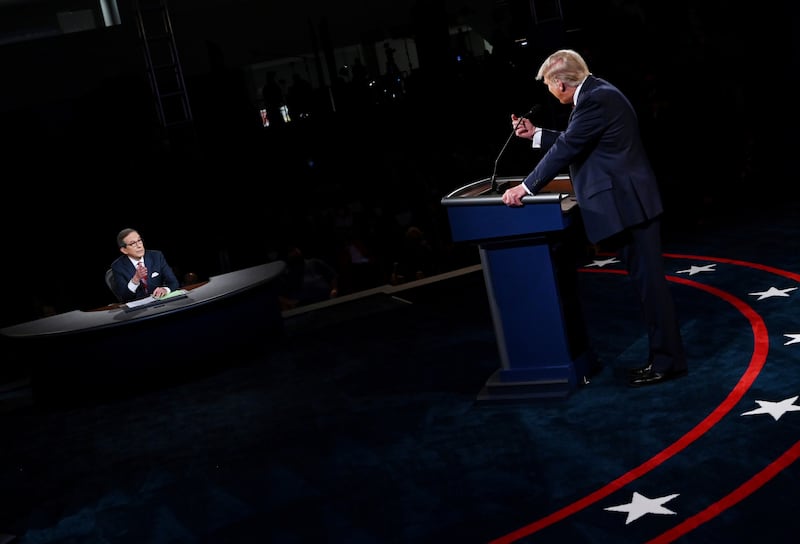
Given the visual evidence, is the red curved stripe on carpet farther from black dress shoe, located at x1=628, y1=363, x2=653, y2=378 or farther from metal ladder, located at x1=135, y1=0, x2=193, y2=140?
metal ladder, located at x1=135, y1=0, x2=193, y2=140

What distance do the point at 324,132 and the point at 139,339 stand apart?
16.7 ft

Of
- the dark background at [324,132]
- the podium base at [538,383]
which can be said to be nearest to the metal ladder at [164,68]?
the dark background at [324,132]

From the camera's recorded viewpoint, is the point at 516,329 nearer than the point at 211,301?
Yes

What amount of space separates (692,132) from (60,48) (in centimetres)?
617

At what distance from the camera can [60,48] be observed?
8.84m

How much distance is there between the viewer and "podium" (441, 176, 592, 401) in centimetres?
403

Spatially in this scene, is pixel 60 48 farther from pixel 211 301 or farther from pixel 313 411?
pixel 313 411

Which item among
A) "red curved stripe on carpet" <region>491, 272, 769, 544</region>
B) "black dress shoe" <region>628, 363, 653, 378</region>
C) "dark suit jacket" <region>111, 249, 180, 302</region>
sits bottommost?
"red curved stripe on carpet" <region>491, 272, 769, 544</region>

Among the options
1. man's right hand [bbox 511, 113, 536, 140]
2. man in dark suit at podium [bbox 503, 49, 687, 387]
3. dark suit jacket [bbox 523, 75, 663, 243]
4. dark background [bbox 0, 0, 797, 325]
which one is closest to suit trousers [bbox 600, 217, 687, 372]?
man in dark suit at podium [bbox 503, 49, 687, 387]

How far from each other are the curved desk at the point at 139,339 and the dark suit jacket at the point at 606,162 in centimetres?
281

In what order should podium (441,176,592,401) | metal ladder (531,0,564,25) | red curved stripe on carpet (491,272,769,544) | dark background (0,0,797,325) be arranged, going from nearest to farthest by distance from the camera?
red curved stripe on carpet (491,272,769,544), podium (441,176,592,401), metal ladder (531,0,564,25), dark background (0,0,797,325)

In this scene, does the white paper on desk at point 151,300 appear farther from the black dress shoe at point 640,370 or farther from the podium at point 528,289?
the black dress shoe at point 640,370

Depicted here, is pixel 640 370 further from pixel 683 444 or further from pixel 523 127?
pixel 523 127

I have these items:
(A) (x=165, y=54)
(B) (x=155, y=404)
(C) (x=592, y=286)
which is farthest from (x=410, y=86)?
(B) (x=155, y=404)
